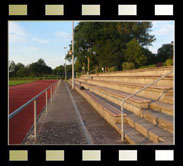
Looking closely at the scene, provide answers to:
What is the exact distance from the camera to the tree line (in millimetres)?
24219

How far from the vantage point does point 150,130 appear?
12.2ft

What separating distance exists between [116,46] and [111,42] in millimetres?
864

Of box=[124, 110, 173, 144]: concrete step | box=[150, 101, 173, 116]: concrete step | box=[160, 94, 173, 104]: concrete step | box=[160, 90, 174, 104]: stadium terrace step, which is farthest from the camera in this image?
box=[160, 90, 174, 104]: stadium terrace step

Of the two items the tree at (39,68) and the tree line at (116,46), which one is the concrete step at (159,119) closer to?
the tree line at (116,46)

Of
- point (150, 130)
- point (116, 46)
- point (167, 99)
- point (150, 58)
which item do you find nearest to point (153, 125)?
point (150, 130)

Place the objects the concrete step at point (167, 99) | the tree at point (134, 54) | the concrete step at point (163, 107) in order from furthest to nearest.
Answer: the tree at point (134, 54)
the concrete step at point (167, 99)
the concrete step at point (163, 107)

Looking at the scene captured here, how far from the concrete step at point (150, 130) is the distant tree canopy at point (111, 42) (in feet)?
63.2

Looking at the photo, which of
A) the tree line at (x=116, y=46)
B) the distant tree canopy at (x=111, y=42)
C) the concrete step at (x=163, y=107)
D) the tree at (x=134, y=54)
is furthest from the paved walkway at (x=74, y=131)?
the tree at (x=134, y=54)

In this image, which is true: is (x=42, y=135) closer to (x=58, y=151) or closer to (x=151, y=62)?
(x=58, y=151)

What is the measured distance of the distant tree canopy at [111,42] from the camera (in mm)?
24172

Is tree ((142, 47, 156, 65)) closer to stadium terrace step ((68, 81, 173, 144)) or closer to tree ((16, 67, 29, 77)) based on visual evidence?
stadium terrace step ((68, 81, 173, 144))

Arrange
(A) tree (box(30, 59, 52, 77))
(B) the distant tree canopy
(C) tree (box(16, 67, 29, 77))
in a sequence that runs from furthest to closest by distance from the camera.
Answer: (A) tree (box(30, 59, 52, 77)) → (C) tree (box(16, 67, 29, 77)) → (B) the distant tree canopy

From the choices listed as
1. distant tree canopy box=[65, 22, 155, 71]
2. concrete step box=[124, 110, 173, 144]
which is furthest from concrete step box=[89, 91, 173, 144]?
distant tree canopy box=[65, 22, 155, 71]

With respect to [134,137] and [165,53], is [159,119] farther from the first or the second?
[165,53]
